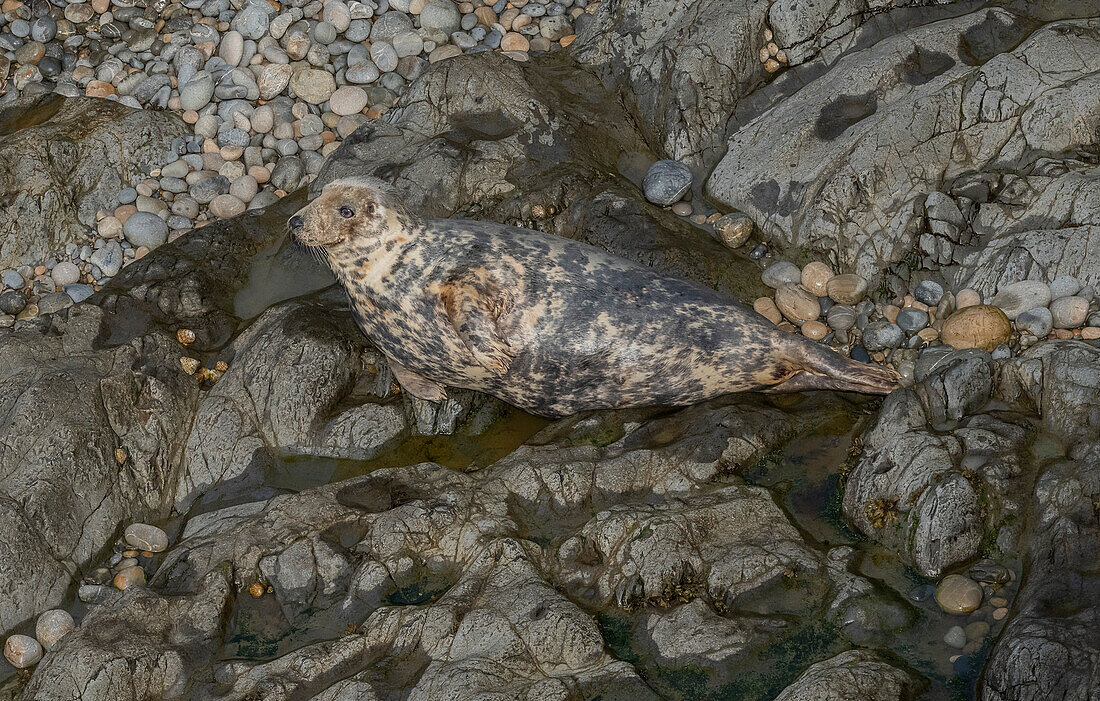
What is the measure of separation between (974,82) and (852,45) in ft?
3.67

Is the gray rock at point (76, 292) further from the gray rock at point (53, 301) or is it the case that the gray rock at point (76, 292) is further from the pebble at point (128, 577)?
the pebble at point (128, 577)

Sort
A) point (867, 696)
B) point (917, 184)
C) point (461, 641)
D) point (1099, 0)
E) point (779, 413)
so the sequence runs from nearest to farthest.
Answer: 1. point (867, 696)
2. point (461, 641)
3. point (779, 413)
4. point (917, 184)
5. point (1099, 0)

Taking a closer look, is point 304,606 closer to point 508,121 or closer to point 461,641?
point 461,641

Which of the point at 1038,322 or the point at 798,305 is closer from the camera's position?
the point at 1038,322

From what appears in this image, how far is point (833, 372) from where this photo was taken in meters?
5.87

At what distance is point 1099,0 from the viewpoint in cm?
714

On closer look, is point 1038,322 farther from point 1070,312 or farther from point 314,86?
point 314,86

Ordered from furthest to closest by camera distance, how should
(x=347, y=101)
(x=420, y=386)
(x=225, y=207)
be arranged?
(x=347, y=101) → (x=225, y=207) → (x=420, y=386)

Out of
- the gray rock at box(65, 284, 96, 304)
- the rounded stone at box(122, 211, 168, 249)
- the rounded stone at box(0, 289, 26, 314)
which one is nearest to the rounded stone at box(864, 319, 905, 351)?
the rounded stone at box(122, 211, 168, 249)

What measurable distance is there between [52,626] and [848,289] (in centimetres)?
521

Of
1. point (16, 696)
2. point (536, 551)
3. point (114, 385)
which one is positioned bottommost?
point (16, 696)

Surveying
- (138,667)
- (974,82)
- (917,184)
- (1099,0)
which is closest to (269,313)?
(138,667)

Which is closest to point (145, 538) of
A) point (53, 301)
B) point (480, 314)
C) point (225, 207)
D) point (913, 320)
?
point (480, 314)

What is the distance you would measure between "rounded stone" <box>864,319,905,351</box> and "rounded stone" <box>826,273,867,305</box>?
10.1 inches
